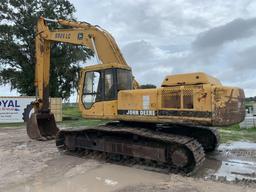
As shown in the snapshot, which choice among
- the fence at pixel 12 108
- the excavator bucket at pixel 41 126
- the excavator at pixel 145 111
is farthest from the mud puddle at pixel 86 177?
the fence at pixel 12 108

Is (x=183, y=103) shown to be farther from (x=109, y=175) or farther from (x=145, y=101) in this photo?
(x=109, y=175)

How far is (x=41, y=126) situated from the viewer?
13.7m

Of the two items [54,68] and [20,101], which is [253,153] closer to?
[20,101]

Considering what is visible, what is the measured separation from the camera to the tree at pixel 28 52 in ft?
98.8

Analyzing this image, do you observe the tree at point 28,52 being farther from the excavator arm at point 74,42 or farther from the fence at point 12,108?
the excavator arm at point 74,42

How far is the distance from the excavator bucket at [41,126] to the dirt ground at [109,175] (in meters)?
2.07

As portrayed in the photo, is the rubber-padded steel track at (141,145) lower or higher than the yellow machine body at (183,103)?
lower

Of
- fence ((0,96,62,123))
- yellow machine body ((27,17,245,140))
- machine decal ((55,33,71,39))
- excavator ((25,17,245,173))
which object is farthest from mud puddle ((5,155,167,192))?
fence ((0,96,62,123))

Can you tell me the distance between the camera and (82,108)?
1086 cm

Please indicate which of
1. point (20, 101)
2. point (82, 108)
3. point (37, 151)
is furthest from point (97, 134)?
point (20, 101)

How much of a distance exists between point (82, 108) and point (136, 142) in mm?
2320

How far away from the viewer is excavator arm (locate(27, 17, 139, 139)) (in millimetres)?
11602

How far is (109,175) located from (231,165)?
3274 mm

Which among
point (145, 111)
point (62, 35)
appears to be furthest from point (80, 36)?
point (145, 111)
